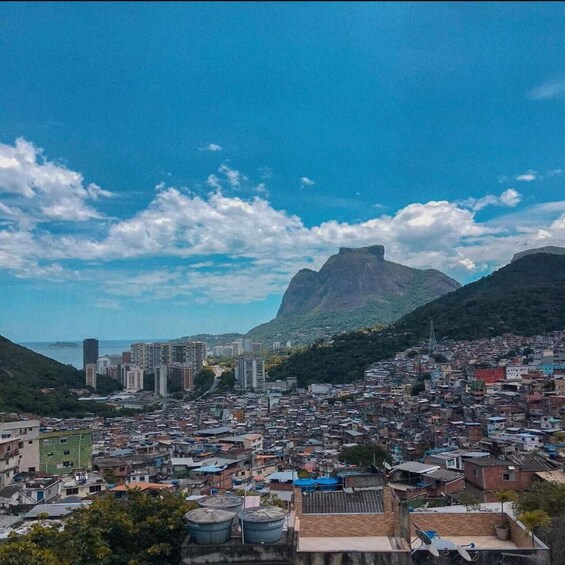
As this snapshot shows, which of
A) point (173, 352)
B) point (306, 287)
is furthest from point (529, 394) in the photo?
point (306, 287)

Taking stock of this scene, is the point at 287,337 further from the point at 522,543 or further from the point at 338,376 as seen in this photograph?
the point at 522,543

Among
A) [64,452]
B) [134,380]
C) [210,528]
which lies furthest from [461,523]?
[134,380]

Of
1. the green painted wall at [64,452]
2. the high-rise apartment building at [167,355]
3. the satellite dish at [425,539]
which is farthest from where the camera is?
the high-rise apartment building at [167,355]

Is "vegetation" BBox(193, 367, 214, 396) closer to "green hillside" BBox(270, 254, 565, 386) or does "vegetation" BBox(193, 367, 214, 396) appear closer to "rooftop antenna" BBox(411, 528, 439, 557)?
"green hillside" BBox(270, 254, 565, 386)

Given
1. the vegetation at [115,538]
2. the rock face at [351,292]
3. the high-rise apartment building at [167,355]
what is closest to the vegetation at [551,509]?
the vegetation at [115,538]

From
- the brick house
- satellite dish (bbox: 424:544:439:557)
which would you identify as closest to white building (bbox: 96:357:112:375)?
the brick house

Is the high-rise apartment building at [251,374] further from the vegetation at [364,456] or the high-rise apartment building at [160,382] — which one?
the vegetation at [364,456]
